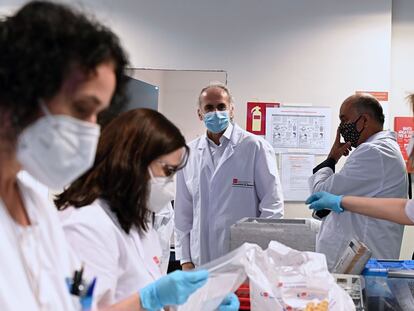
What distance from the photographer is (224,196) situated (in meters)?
2.38

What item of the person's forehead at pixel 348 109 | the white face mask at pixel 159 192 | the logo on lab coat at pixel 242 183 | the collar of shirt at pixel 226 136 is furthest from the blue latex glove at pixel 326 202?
the white face mask at pixel 159 192

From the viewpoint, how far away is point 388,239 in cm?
219

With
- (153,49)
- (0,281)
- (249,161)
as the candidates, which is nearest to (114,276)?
(0,281)

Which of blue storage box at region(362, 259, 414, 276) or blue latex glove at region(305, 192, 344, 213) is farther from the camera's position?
blue latex glove at region(305, 192, 344, 213)

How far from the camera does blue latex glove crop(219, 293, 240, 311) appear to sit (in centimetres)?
122

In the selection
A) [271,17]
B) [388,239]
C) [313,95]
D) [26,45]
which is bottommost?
[388,239]

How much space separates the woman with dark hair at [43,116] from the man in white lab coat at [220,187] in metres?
1.59

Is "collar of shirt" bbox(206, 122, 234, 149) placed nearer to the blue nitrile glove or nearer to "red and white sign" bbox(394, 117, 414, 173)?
"red and white sign" bbox(394, 117, 414, 173)

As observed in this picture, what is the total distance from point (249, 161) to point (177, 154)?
1.23 m

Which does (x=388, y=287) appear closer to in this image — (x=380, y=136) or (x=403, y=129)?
(x=380, y=136)

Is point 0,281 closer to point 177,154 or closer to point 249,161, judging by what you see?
point 177,154

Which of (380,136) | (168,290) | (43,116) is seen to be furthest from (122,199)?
(380,136)

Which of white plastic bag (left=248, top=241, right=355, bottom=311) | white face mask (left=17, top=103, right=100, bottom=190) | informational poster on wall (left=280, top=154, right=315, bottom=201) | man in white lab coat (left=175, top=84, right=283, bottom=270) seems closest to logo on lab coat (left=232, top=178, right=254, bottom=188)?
man in white lab coat (left=175, top=84, right=283, bottom=270)

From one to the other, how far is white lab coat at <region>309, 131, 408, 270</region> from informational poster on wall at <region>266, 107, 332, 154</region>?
0.84 meters
